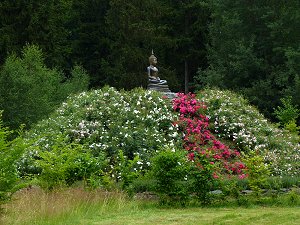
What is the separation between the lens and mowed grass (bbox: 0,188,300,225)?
28.1ft

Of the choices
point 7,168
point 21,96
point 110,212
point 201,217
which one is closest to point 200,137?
point 110,212

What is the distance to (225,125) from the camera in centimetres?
1579

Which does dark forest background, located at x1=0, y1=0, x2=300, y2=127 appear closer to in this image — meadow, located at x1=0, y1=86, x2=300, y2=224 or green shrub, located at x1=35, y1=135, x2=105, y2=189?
meadow, located at x1=0, y1=86, x2=300, y2=224

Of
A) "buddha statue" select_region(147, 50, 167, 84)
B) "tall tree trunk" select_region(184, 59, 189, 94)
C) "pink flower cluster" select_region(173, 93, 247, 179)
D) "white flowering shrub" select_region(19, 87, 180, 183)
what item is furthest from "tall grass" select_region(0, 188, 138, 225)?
"tall tree trunk" select_region(184, 59, 189, 94)

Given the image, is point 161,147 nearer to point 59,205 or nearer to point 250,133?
point 250,133

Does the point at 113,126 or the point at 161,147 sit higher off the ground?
the point at 113,126

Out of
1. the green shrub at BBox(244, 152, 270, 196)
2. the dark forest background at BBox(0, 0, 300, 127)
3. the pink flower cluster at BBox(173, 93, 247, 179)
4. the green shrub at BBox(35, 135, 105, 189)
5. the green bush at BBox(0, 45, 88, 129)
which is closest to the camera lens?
the green shrub at BBox(35, 135, 105, 189)

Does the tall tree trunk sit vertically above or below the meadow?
above

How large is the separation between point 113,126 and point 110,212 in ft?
16.7

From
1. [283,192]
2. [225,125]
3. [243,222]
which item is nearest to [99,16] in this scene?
[225,125]

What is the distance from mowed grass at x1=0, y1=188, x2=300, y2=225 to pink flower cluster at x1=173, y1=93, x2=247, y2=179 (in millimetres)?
3406

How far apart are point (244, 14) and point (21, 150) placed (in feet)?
87.9

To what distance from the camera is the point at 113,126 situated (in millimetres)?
14359

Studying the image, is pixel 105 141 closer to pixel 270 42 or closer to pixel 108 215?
pixel 108 215
